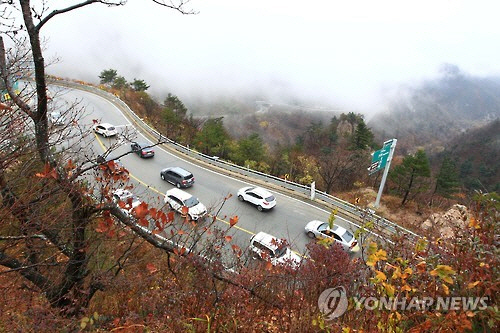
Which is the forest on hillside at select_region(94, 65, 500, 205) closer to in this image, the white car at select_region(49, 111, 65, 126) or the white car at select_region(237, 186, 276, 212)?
the white car at select_region(237, 186, 276, 212)

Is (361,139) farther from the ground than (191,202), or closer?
farther from the ground

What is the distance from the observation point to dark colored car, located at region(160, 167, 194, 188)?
2022cm

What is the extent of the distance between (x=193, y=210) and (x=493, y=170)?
60.7 metres

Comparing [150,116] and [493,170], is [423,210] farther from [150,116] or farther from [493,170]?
[493,170]

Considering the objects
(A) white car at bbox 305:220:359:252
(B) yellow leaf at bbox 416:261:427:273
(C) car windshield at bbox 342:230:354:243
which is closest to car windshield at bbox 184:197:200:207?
(A) white car at bbox 305:220:359:252

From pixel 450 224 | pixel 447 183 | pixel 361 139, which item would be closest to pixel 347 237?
pixel 450 224

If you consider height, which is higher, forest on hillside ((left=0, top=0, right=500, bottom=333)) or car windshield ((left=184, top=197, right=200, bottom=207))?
forest on hillside ((left=0, top=0, right=500, bottom=333))

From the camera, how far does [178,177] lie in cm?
2033

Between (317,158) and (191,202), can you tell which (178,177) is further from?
(317,158)

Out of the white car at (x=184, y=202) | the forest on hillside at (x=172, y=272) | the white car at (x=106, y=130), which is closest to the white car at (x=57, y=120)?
the forest on hillside at (x=172, y=272)

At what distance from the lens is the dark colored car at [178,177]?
20219mm

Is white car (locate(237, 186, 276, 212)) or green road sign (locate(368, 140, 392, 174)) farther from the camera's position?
white car (locate(237, 186, 276, 212))

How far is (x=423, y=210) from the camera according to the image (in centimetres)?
2200

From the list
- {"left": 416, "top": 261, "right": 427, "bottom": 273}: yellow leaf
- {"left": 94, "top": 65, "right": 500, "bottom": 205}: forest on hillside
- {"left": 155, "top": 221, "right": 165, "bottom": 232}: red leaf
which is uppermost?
{"left": 416, "top": 261, "right": 427, "bottom": 273}: yellow leaf
